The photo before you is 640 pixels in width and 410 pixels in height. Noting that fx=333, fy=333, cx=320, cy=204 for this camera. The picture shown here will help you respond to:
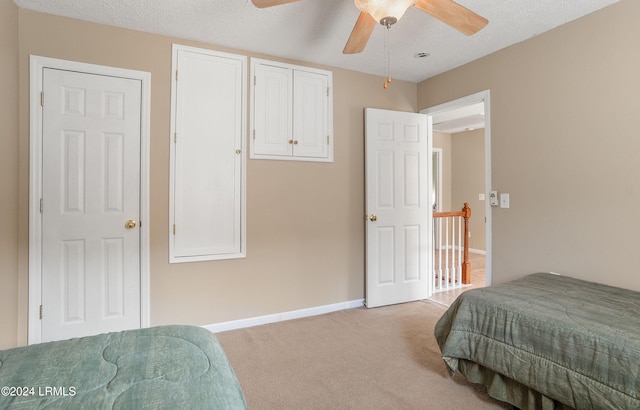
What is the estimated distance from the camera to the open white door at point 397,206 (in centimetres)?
345

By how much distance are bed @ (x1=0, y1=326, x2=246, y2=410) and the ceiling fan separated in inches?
64.3

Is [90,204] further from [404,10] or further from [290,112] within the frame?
[404,10]

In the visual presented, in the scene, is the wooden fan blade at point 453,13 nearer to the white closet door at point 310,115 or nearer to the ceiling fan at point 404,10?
the ceiling fan at point 404,10

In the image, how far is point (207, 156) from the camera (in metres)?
2.84

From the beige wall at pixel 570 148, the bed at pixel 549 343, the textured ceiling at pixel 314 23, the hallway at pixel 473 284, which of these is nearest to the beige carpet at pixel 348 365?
the bed at pixel 549 343

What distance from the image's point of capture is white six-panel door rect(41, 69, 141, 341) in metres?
2.38

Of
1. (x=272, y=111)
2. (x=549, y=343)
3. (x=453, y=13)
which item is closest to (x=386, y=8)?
(x=453, y=13)

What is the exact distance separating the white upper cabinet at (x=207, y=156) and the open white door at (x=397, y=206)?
132 cm

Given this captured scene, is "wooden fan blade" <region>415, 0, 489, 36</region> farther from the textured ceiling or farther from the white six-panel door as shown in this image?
the white six-panel door

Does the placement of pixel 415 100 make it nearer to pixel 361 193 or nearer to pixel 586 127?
pixel 361 193

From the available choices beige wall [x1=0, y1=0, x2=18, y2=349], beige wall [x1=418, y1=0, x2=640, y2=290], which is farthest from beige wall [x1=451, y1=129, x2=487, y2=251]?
beige wall [x1=0, y1=0, x2=18, y2=349]

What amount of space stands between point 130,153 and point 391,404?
8.29 ft

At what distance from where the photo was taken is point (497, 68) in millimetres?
2943

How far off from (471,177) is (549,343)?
5.57m
